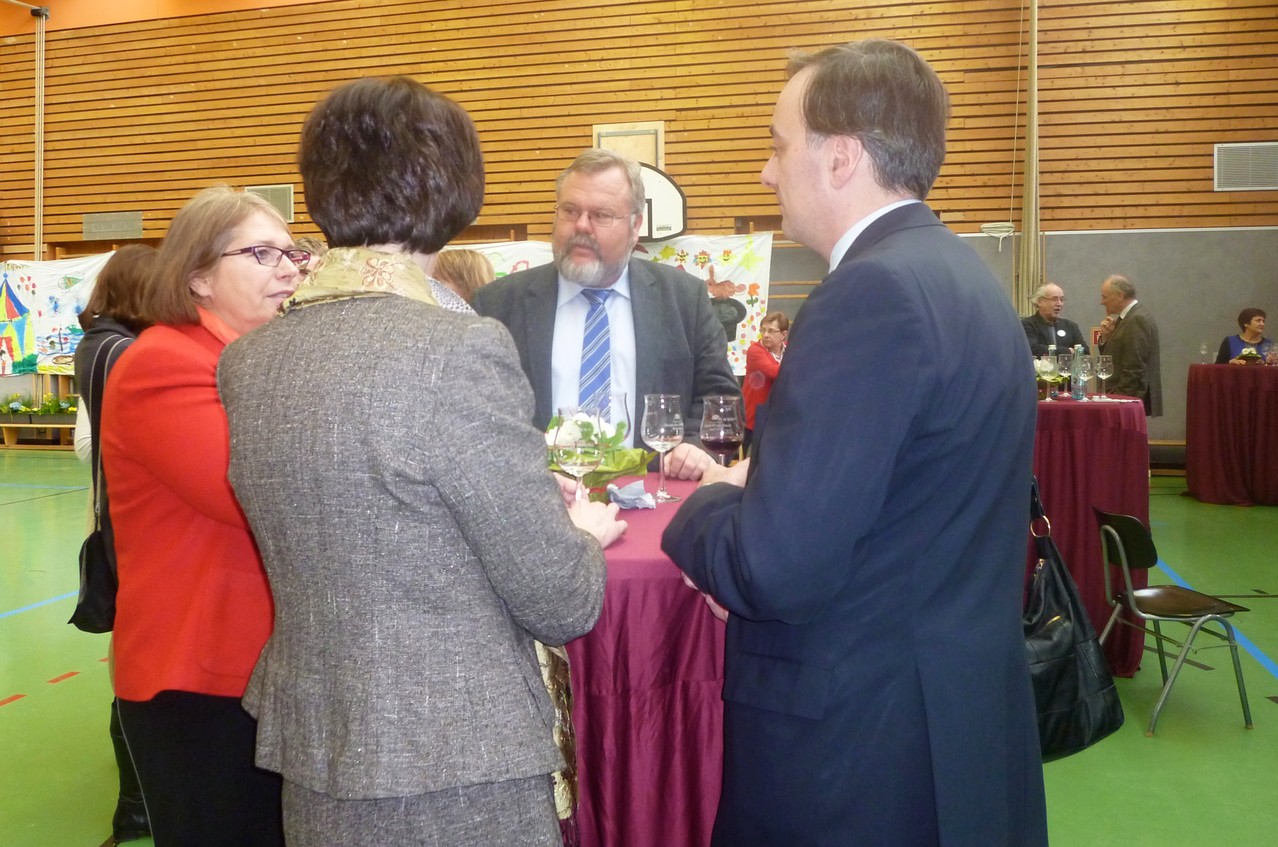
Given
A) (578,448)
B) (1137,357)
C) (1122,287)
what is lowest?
(578,448)

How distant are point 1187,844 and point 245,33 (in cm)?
1312

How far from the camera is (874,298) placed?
1107 millimetres

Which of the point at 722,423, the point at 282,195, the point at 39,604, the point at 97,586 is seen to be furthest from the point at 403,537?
the point at 282,195

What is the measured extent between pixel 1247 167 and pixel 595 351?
994 centimetres

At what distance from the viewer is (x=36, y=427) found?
1304 centimetres

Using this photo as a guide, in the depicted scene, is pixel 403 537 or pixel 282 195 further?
pixel 282 195

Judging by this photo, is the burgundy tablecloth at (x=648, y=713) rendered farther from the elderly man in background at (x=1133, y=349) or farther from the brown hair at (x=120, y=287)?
the elderly man in background at (x=1133, y=349)

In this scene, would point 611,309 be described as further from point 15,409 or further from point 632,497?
point 15,409

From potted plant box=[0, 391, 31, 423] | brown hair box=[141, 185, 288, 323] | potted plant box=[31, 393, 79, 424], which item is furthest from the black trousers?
potted plant box=[0, 391, 31, 423]

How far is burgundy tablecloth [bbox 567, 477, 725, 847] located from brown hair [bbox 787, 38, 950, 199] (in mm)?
763

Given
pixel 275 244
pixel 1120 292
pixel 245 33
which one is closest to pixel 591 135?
pixel 245 33

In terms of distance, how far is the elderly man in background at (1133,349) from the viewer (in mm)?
8117

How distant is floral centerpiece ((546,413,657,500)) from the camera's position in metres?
1.76

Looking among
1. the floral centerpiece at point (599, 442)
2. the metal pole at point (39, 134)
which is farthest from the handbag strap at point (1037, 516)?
the metal pole at point (39, 134)
